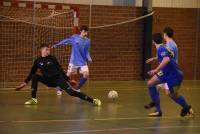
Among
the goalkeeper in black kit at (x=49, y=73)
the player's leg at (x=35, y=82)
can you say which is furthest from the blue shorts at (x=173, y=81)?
the player's leg at (x=35, y=82)

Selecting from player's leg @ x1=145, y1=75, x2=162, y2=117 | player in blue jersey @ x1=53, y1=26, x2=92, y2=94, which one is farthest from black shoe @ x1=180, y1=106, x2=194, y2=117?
player in blue jersey @ x1=53, y1=26, x2=92, y2=94

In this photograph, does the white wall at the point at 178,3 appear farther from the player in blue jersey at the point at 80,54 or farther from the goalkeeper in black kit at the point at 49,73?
the goalkeeper in black kit at the point at 49,73

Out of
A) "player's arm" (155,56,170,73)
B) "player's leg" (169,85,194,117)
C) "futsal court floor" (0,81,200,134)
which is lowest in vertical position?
"futsal court floor" (0,81,200,134)

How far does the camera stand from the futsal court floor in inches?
416

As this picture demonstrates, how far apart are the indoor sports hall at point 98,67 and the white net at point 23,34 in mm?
33

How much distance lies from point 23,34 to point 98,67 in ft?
11.6

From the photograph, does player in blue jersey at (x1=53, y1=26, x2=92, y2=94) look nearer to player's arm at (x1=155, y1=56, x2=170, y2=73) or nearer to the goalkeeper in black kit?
the goalkeeper in black kit

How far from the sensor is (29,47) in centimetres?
1948

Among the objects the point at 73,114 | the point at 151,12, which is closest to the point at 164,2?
the point at 151,12

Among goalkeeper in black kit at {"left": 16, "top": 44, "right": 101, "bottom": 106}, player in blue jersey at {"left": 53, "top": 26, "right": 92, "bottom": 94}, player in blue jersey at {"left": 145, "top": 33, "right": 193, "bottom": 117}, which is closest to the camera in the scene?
player in blue jersey at {"left": 145, "top": 33, "right": 193, "bottom": 117}

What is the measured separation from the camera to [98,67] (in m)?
21.6

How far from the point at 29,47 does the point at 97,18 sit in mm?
3140

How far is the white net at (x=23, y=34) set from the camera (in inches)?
748

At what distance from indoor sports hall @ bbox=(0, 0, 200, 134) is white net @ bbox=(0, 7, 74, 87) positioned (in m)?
0.03
